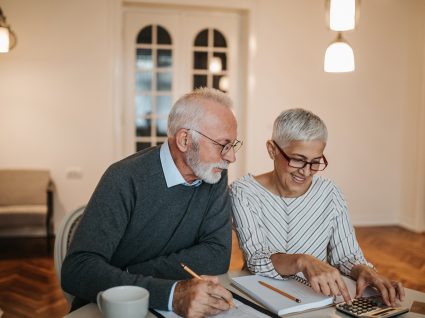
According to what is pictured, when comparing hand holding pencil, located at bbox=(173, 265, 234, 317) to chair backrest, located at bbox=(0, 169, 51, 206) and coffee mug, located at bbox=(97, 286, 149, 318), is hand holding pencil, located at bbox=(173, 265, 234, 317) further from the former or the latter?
chair backrest, located at bbox=(0, 169, 51, 206)

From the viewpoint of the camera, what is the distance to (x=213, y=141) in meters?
1.61

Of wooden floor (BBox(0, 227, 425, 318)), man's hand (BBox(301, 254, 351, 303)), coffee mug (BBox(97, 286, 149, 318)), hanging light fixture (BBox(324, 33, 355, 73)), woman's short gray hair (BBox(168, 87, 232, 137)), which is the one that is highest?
hanging light fixture (BBox(324, 33, 355, 73))

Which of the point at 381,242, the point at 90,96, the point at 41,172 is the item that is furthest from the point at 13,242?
the point at 381,242

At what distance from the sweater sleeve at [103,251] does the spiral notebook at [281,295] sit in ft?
0.83

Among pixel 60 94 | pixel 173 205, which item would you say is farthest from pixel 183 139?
pixel 60 94

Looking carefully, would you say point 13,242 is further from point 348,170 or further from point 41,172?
point 348,170

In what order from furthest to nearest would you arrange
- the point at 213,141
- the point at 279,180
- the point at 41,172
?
the point at 41,172 < the point at 279,180 < the point at 213,141

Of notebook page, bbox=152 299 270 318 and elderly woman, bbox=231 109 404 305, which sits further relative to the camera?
elderly woman, bbox=231 109 404 305

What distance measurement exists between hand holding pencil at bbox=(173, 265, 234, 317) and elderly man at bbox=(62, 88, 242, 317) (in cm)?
27

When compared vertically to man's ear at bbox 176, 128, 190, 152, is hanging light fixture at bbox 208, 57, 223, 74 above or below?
above

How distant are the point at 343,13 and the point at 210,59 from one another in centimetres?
310

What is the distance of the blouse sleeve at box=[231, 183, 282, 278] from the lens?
1.64 metres

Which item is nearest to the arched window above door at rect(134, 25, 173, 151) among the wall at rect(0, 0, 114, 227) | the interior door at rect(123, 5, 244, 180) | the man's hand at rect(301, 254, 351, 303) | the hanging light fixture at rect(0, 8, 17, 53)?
the interior door at rect(123, 5, 244, 180)

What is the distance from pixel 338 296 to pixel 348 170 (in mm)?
4735
